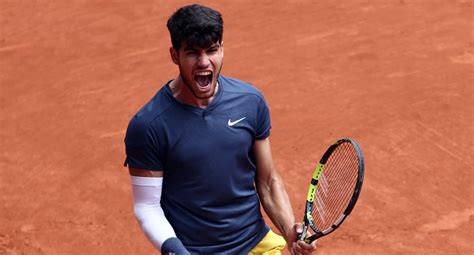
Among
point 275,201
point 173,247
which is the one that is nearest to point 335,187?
point 275,201

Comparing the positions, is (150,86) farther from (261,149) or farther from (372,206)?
(261,149)

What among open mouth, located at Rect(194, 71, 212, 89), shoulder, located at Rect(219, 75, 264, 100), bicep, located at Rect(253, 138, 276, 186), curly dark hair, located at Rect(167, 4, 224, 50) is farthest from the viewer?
bicep, located at Rect(253, 138, 276, 186)

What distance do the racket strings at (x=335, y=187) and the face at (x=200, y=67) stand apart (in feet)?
3.17

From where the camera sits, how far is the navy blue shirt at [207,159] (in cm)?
452

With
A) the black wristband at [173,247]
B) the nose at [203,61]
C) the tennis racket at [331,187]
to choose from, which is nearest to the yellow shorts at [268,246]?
Answer: the tennis racket at [331,187]

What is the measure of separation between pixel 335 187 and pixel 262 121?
26.1 inches

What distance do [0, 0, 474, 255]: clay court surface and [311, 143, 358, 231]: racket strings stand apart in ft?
7.87

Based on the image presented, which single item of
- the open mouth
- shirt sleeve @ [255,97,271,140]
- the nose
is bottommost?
shirt sleeve @ [255,97,271,140]

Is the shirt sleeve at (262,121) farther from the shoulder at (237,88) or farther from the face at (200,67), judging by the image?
the face at (200,67)

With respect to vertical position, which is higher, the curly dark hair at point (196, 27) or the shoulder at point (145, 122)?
the curly dark hair at point (196, 27)

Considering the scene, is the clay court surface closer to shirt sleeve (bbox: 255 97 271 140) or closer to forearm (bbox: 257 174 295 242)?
forearm (bbox: 257 174 295 242)

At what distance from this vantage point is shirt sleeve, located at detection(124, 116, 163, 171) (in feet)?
14.7

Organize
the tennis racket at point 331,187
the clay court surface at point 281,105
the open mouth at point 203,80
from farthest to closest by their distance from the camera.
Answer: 1. the clay court surface at point 281,105
2. the tennis racket at point 331,187
3. the open mouth at point 203,80

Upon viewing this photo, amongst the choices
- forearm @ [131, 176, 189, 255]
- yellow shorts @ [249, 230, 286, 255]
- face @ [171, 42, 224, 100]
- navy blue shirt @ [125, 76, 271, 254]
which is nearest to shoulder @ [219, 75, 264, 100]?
navy blue shirt @ [125, 76, 271, 254]
